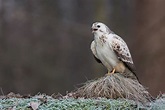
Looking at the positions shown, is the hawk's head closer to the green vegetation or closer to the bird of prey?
the bird of prey

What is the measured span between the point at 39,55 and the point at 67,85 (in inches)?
27.0

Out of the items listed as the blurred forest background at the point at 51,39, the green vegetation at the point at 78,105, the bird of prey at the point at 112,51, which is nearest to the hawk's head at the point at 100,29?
the bird of prey at the point at 112,51

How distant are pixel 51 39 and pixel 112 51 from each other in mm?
4892

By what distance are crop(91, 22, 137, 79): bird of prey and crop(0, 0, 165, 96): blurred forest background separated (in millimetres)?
4000

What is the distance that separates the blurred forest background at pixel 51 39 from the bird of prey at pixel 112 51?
400 centimetres

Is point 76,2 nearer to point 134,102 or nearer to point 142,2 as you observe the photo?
point 142,2

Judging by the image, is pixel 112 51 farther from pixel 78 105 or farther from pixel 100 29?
pixel 78 105

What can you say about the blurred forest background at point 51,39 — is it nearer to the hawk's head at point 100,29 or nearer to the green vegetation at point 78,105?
the hawk's head at point 100,29

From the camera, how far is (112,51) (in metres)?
3.16

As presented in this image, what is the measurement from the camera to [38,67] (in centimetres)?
784

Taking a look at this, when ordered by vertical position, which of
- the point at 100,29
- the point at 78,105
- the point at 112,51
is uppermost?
the point at 100,29

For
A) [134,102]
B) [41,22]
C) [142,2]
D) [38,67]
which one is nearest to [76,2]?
[41,22]

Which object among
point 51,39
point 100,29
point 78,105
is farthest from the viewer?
point 51,39

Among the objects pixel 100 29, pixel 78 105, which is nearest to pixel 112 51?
pixel 100 29
